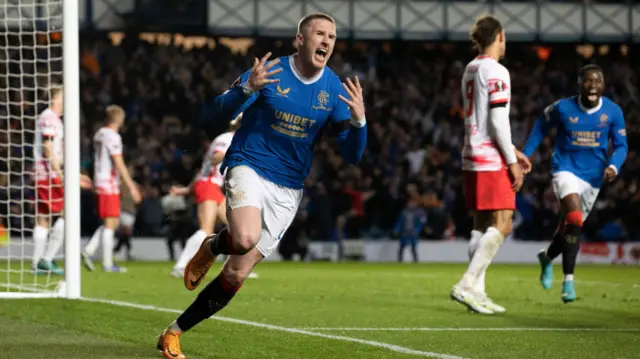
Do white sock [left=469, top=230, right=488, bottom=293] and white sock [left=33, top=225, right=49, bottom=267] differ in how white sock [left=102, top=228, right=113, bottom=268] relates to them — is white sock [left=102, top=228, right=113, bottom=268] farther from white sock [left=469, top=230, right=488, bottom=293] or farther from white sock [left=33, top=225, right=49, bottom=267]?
white sock [left=469, top=230, right=488, bottom=293]

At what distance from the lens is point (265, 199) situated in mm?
6914

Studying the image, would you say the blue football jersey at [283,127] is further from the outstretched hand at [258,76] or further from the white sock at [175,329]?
the white sock at [175,329]

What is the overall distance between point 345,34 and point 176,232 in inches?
304

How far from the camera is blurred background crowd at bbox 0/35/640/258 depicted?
24.4 m

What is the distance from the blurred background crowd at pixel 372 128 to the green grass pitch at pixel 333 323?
8.78m

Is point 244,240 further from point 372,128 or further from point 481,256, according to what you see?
point 372,128

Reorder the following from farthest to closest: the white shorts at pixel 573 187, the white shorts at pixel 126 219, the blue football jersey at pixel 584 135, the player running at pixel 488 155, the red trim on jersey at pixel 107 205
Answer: the white shorts at pixel 126 219
the red trim on jersey at pixel 107 205
the blue football jersey at pixel 584 135
the white shorts at pixel 573 187
the player running at pixel 488 155

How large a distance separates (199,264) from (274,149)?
817 millimetres

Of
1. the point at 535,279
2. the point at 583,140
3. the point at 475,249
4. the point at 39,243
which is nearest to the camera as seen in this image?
the point at 475,249

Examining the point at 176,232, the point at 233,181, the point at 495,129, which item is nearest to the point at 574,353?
the point at 233,181

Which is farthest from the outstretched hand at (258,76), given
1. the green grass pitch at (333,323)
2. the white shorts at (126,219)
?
the white shorts at (126,219)

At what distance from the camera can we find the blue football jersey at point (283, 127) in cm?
695

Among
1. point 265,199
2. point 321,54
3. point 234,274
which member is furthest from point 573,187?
point 234,274

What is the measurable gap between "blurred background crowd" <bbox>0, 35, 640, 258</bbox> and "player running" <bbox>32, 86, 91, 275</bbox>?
435cm
